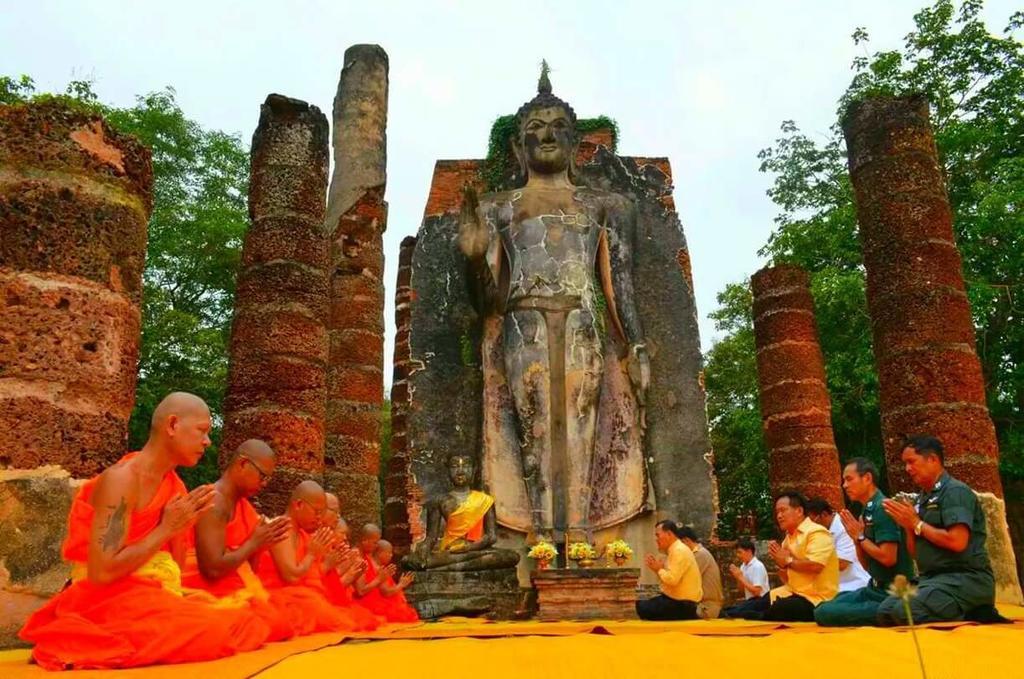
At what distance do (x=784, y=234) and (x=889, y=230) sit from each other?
35.1 ft

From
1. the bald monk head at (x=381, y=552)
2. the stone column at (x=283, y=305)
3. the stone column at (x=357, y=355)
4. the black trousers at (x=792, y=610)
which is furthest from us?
the stone column at (x=357, y=355)

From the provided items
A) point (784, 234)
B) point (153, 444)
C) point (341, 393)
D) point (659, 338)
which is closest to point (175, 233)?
point (341, 393)

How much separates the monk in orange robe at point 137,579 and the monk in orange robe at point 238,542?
1.83 ft

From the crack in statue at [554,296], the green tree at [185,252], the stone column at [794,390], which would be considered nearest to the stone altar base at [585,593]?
the crack in statue at [554,296]

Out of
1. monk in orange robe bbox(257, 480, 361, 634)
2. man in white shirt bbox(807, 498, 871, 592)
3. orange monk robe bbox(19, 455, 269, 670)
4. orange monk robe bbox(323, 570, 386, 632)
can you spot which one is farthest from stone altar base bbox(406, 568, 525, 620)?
orange monk robe bbox(19, 455, 269, 670)

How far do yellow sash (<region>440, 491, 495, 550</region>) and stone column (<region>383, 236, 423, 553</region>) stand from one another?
504 cm

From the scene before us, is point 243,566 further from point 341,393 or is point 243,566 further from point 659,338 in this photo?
point 341,393

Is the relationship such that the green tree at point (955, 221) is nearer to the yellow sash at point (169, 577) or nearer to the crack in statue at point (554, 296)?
the crack in statue at point (554, 296)

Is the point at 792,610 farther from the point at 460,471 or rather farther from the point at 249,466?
the point at 249,466

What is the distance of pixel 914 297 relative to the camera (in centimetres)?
855

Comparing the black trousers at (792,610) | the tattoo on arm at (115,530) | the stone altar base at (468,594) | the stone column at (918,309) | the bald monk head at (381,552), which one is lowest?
the black trousers at (792,610)

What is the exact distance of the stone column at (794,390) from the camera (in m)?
12.5

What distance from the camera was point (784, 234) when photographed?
63.4 feet

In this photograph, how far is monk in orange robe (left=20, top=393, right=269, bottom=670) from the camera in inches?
150
